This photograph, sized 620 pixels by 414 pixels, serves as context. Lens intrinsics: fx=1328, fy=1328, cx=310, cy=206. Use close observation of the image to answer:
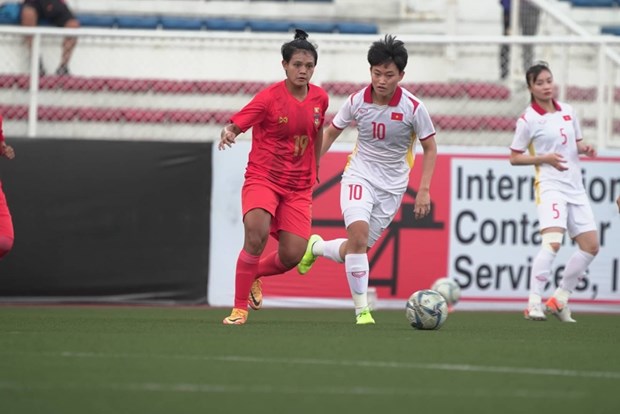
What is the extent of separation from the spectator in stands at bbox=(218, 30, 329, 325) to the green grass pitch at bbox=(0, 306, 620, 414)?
0.58 meters

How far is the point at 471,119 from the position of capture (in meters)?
15.5

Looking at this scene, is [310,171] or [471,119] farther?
[471,119]

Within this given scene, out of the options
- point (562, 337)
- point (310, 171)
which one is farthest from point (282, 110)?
point (562, 337)

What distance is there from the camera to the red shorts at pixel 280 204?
10023mm

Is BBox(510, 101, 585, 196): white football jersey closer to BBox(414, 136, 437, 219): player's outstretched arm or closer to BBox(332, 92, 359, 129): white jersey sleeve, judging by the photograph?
BBox(414, 136, 437, 219): player's outstretched arm

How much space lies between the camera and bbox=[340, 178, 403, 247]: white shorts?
33.5ft

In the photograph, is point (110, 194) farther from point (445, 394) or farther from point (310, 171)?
point (445, 394)

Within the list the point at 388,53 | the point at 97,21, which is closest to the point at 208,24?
the point at 97,21

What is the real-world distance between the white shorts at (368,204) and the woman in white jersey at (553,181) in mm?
1754

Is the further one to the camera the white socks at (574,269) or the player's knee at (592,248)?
the white socks at (574,269)

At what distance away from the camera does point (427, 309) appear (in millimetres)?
9805

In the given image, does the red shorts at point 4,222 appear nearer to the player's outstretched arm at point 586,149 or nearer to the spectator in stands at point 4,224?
the spectator in stands at point 4,224

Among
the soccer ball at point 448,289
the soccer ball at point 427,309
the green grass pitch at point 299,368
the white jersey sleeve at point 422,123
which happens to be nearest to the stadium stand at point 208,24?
the soccer ball at point 448,289

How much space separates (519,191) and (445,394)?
8745mm
